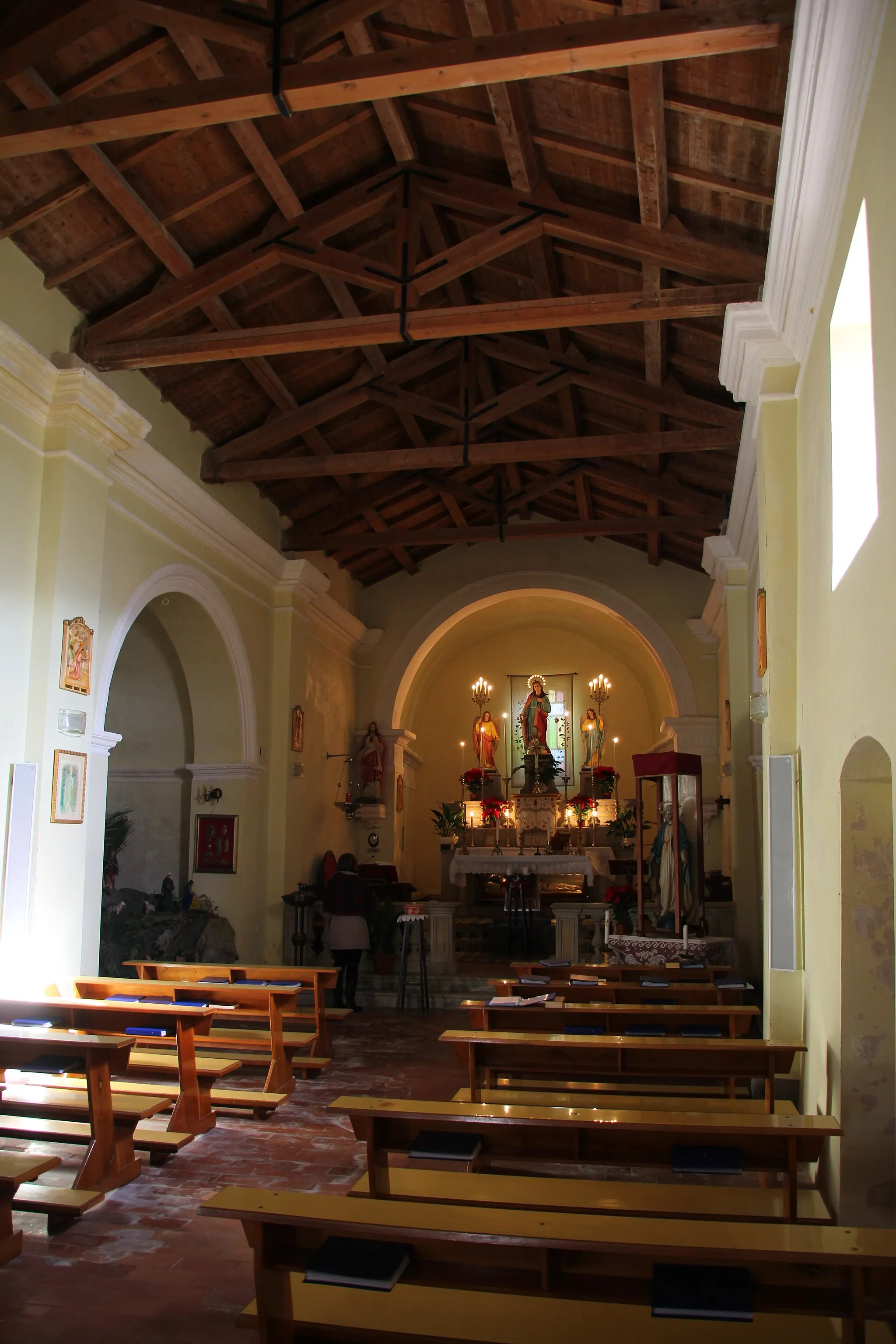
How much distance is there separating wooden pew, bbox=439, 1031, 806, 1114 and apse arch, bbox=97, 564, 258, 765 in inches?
160

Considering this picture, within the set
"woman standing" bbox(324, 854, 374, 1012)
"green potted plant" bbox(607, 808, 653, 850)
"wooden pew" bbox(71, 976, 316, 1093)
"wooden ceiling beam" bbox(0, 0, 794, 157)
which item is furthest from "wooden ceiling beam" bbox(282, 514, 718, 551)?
"wooden ceiling beam" bbox(0, 0, 794, 157)

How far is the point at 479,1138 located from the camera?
156 inches

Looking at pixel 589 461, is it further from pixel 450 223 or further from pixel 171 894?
pixel 171 894

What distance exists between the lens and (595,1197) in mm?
3191

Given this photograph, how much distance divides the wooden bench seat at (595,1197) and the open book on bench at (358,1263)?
1.67 ft

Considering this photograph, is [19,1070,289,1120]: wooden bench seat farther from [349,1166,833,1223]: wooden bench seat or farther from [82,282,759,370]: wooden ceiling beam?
[82,282,759,370]: wooden ceiling beam

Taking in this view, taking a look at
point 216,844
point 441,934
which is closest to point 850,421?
point 441,934

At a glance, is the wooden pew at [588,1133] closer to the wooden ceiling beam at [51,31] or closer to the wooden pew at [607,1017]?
the wooden pew at [607,1017]

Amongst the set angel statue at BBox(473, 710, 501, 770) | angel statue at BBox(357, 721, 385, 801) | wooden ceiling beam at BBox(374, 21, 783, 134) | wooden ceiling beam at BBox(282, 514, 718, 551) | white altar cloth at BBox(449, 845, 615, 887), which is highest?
wooden ceiling beam at BBox(374, 21, 783, 134)

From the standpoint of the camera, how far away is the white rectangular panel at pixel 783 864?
19.4 feet

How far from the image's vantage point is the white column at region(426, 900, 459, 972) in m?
11.2

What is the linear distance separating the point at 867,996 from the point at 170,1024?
3551 millimetres

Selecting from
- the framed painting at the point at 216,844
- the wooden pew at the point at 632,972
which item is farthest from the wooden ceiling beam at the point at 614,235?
the framed painting at the point at 216,844

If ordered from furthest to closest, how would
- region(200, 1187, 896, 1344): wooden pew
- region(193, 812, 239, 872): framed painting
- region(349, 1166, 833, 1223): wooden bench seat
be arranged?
region(193, 812, 239, 872): framed painting
region(349, 1166, 833, 1223): wooden bench seat
region(200, 1187, 896, 1344): wooden pew
